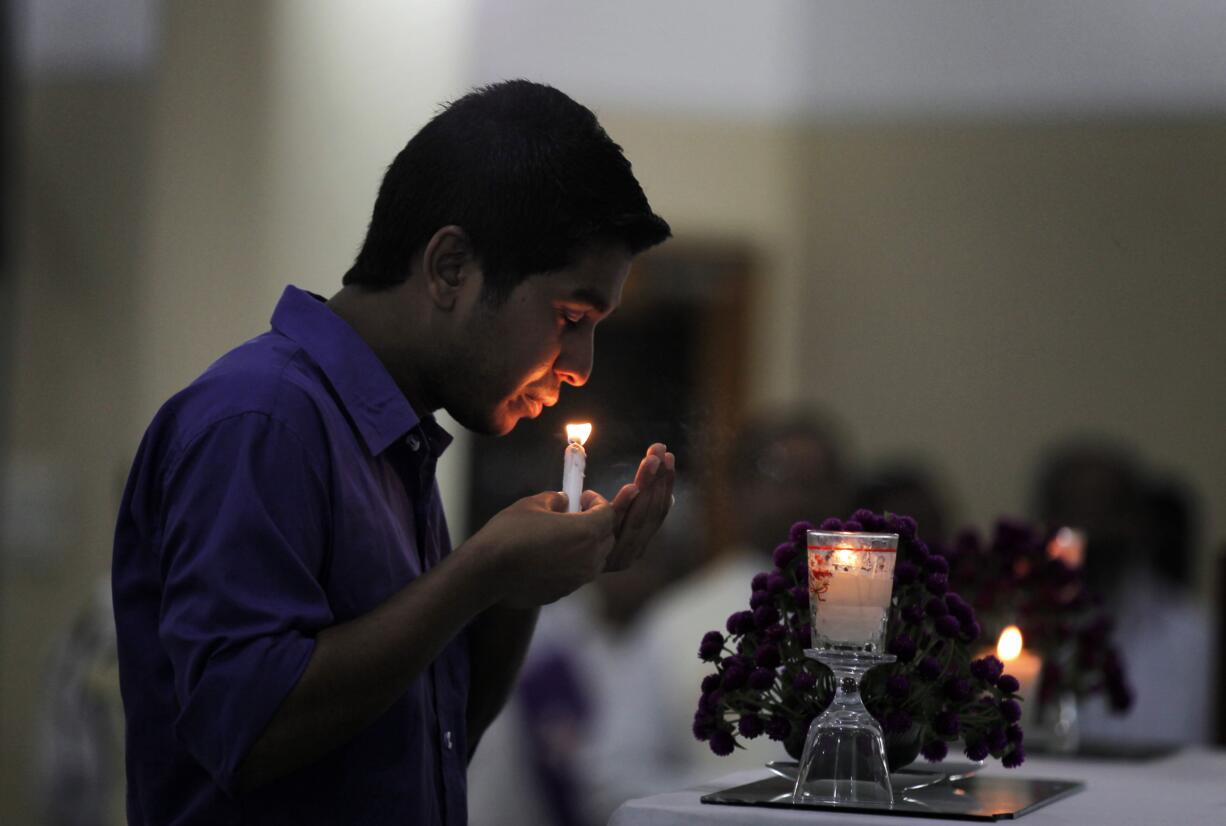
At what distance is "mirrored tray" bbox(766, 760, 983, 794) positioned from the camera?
54.7 inches

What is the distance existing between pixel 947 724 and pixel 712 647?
20 centimetres

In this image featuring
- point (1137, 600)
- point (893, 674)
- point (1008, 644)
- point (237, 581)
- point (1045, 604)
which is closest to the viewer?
point (237, 581)

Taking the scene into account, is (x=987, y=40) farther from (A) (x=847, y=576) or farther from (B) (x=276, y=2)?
(A) (x=847, y=576)

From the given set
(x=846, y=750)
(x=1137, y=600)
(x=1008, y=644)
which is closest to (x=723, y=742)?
(x=846, y=750)

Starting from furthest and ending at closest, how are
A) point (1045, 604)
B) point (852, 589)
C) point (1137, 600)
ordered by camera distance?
1. point (1137, 600)
2. point (1045, 604)
3. point (852, 589)

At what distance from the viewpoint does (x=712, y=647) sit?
138 cm

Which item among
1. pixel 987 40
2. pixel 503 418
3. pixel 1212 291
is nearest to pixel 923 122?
pixel 987 40

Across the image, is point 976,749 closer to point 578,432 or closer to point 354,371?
point 578,432

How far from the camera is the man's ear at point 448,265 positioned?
1.28 meters

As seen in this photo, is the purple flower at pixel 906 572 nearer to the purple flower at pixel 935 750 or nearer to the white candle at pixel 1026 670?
the purple flower at pixel 935 750

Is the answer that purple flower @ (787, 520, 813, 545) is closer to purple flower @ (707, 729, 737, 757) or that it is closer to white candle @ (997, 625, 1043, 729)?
purple flower @ (707, 729, 737, 757)

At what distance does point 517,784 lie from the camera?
141 inches

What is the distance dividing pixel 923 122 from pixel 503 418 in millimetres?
4288

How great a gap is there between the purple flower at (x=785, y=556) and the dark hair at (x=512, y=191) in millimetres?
278
